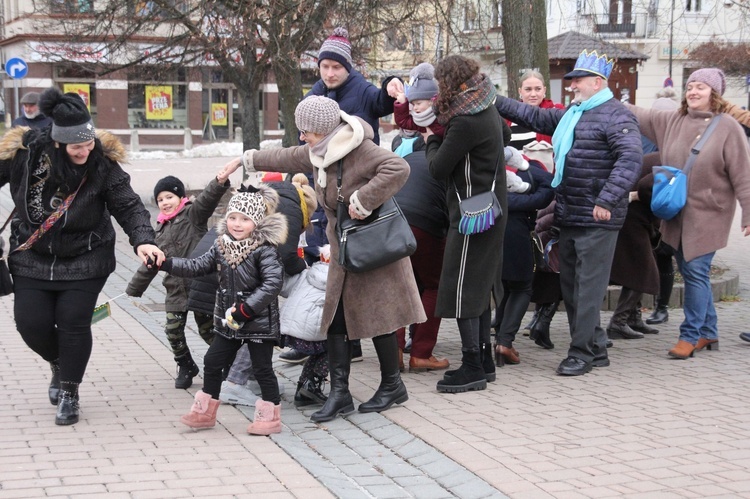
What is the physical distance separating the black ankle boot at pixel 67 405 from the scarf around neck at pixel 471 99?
2.69m

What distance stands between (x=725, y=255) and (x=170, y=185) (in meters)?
8.73

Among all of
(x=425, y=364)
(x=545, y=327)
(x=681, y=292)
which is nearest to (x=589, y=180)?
(x=545, y=327)

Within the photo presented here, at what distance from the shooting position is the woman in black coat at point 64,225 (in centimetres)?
546

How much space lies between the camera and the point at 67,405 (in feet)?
18.2

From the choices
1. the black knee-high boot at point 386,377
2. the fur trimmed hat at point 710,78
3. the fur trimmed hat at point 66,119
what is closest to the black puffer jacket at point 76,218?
the fur trimmed hat at point 66,119

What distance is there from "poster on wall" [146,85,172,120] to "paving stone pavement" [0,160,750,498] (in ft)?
127

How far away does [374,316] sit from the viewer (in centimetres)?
573

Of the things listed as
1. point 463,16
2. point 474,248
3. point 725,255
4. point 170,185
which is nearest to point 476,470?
point 474,248

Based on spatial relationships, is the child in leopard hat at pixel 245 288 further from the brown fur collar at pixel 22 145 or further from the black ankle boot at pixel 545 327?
the black ankle boot at pixel 545 327

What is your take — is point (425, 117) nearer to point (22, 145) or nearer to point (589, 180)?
point (589, 180)

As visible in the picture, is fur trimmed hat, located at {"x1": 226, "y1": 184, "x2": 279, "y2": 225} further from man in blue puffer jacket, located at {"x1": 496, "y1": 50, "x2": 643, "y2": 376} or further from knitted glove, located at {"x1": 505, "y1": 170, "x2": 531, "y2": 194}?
man in blue puffer jacket, located at {"x1": 496, "y1": 50, "x2": 643, "y2": 376}

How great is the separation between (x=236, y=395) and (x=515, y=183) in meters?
2.32

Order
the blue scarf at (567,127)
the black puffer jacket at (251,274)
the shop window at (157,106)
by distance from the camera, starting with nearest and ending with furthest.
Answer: the black puffer jacket at (251,274), the blue scarf at (567,127), the shop window at (157,106)

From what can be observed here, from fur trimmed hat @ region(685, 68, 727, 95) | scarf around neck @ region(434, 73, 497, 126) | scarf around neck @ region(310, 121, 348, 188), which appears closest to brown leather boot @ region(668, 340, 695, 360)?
fur trimmed hat @ region(685, 68, 727, 95)
